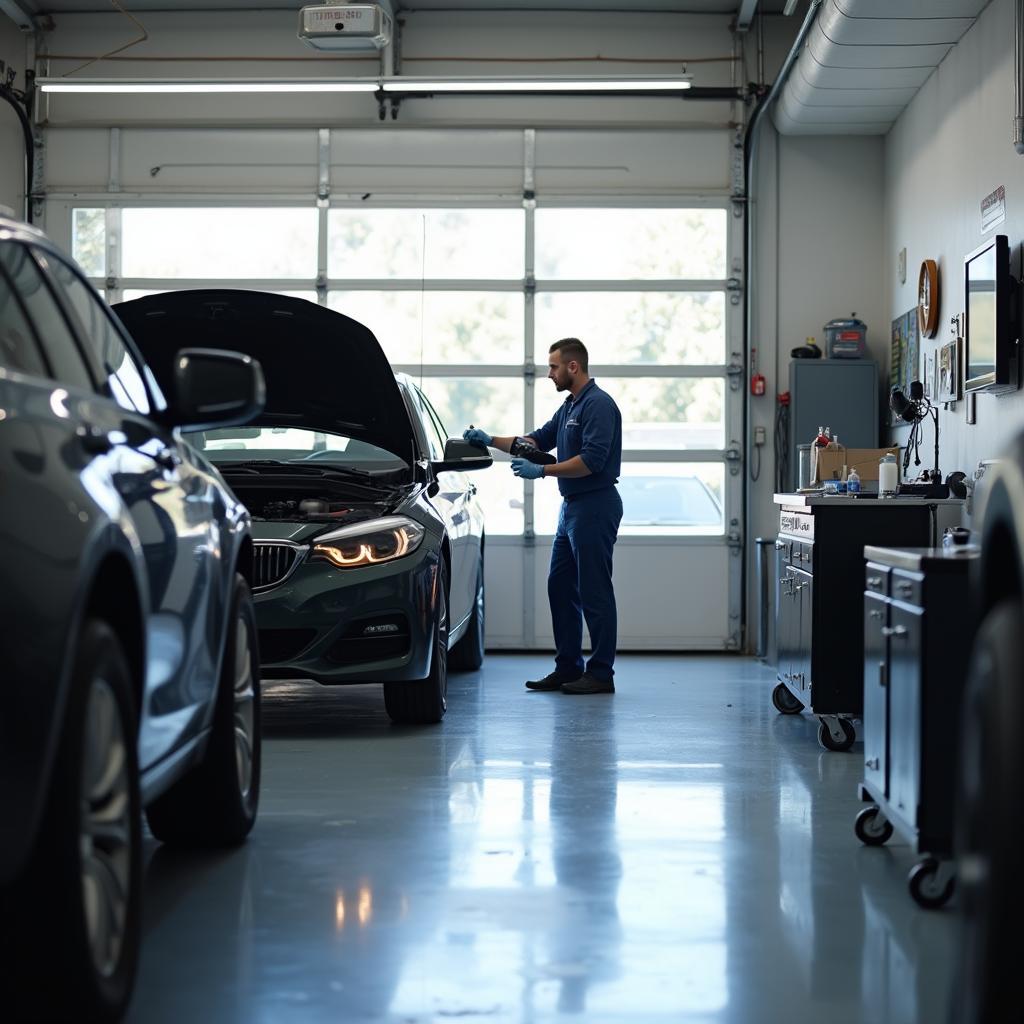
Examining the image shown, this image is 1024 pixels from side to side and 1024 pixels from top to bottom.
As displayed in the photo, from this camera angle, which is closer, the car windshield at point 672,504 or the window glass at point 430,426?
the window glass at point 430,426

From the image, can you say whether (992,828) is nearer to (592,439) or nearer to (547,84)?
(592,439)

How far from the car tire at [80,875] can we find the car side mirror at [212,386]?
2.82ft

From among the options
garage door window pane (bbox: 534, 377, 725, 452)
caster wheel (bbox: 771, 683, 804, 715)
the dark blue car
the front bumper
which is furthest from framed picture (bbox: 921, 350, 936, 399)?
the dark blue car

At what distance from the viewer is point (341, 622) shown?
19.4 feet

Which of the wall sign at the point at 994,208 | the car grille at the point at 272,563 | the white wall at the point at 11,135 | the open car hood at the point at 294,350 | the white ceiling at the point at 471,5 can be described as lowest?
the car grille at the point at 272,563

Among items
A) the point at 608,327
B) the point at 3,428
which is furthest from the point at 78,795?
the point at 608,327

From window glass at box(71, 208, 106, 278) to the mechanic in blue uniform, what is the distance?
411 centimetres

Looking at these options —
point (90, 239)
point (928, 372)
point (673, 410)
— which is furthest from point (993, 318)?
point (90, 239)

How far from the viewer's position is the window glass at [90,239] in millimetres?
10734

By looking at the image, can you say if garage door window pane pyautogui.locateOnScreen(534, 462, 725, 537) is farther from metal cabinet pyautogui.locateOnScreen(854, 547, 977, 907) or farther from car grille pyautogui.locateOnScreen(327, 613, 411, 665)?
metal cabinet pyautogui.locateOnScreen(854, 547, 977, 907)

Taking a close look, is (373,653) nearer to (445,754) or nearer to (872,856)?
(445,754)

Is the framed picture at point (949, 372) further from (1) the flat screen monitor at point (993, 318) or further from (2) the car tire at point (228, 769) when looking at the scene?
(2) the car tire at point (228, 769)

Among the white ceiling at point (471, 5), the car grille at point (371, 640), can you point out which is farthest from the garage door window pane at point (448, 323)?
the car grille at point (371, 640)

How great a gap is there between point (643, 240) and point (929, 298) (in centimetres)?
255
